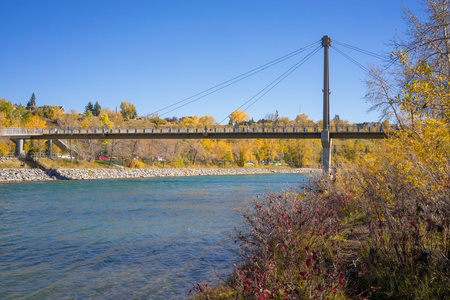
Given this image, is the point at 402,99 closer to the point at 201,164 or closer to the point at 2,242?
the point at 2,242

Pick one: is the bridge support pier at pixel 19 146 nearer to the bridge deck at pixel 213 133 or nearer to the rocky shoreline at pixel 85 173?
the bridge deck at pixel 213 133

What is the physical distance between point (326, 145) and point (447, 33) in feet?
92.0

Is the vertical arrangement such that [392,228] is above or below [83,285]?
Answer: above

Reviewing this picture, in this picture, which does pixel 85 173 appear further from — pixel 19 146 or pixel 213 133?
pixel 213 133

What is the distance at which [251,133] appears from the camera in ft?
148

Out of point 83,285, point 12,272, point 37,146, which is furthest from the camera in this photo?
point 37,146

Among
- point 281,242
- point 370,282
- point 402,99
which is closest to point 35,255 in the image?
point 281,242

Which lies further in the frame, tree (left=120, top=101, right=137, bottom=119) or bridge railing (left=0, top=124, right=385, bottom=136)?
tree (left=120, top=101, right=137, bottom=119)

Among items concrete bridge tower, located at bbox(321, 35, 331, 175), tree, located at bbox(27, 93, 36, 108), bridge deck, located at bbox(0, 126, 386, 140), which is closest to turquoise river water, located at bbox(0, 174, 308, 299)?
concrete bridge tower, located at bbox(321, 35, 331, 175)

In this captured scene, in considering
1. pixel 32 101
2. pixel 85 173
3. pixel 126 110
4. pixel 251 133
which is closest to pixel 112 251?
pixel 251 133

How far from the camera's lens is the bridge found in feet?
125

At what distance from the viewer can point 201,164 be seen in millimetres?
83125

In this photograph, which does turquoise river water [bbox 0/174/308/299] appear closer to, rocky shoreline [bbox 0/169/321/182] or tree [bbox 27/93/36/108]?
rocky shoreline [bbox 0/169/321/182]

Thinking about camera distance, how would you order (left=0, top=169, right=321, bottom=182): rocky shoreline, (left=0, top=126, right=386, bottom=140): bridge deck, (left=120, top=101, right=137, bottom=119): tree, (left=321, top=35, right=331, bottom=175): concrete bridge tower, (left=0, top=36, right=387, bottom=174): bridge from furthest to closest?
1. (left=120, top=101, right=137, bottom=119): tree
2. (left=0, top=169, right=321, bottom=182): rocky shoreline
3. (left=0, top=126, right=386, bottom=140): bridge deck
4. (left=0, top=36, right=387, bottom=174): bridge
5. (left=321, top=35, right=331, bottom=175): concrete bridge tower
